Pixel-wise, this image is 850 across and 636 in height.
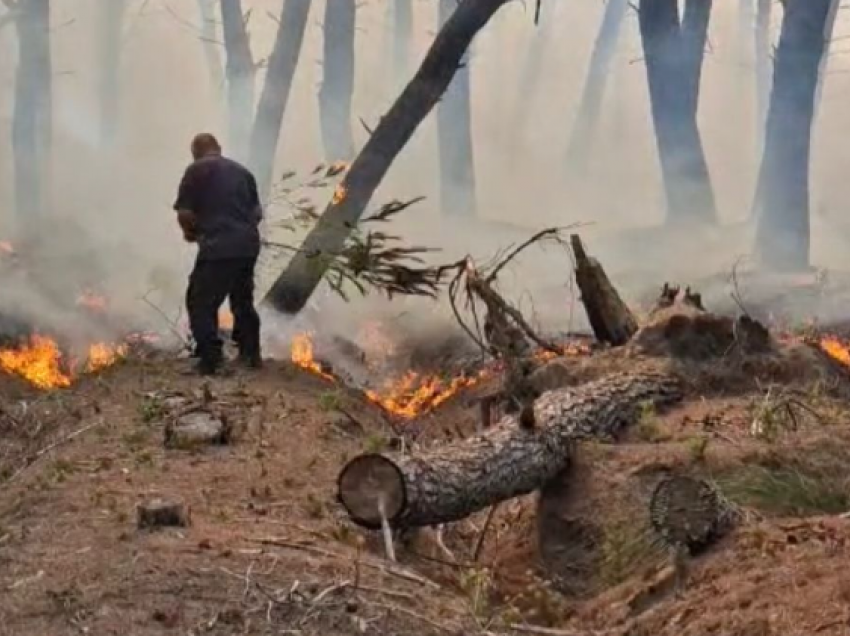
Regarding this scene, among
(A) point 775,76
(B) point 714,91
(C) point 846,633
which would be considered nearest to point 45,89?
(A) point 775,76

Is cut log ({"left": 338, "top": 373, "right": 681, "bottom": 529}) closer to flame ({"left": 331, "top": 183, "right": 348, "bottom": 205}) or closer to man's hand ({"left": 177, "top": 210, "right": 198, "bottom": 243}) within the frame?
man's hand ({"left": 177, "top": 210, "right": 198, "bottom": 243})

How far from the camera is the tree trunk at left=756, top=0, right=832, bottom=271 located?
1909cm

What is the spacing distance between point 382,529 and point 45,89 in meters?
20.7

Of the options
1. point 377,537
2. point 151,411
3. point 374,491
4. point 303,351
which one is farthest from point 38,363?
point 374,491

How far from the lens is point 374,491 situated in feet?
21.1

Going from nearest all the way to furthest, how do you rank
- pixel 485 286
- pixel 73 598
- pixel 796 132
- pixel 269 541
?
pixel 73 598 → pixel 269 541 → pixel 485 286 → pixel 796 132

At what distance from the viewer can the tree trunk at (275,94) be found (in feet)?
77.6

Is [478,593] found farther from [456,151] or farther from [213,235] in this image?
[456,151]

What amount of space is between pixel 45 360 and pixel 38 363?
243 millimetres

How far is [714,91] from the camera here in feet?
156

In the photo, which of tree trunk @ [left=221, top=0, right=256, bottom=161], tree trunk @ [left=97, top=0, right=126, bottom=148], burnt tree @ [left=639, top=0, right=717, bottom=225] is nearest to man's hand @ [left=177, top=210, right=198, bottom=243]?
burnt tree @ [left=639, top=0, right=717, bottom=225]

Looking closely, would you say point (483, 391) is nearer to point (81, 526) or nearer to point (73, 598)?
point (81, 526)

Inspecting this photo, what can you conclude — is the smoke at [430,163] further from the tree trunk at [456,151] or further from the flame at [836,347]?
the flame at [836,347]

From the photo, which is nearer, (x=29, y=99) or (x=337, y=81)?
(x=29, y=99)
